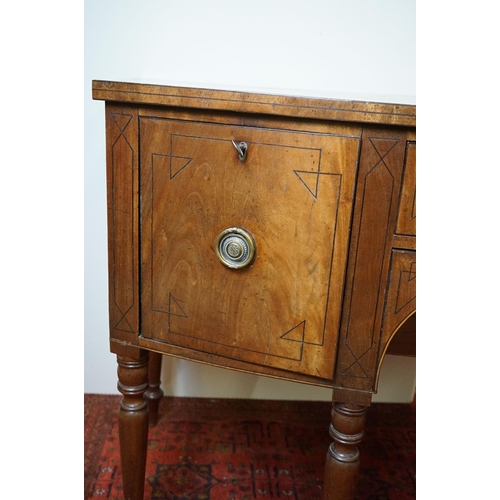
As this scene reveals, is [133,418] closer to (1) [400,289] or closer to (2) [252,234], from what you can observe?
(2) [252,234]

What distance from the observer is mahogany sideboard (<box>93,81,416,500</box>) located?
0.75 metres

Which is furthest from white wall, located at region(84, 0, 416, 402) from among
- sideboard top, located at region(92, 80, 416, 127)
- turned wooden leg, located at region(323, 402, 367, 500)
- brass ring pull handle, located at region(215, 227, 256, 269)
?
turned wooden leg, located at region(323, 402, 367, 500)

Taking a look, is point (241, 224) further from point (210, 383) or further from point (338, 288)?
point (210, 383)

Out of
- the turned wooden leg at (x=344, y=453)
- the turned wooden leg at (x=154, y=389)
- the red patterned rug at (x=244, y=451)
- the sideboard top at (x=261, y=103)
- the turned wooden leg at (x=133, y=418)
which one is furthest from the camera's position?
the turned wooden leg at (x=154, y=389)

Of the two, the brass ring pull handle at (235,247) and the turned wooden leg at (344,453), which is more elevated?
the brass ring pull handle at (235,247)

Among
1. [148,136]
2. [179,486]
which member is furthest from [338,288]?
[179,486]

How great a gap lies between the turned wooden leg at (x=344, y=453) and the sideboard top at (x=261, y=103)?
0.49m

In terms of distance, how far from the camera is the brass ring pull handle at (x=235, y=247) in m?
0.80

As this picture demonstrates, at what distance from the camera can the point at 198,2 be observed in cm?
130

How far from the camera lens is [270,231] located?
0.79 meters

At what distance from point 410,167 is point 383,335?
27 cm

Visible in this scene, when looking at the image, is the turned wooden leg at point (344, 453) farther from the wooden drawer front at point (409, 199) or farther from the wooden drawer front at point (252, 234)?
the wooden drawer front at point (409, 199)

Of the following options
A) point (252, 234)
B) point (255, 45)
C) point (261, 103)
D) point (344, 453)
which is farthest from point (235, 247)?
point (255, 45)

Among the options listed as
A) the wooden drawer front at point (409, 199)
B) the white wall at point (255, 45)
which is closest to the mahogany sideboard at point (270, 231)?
the wooden drawer front at point (409, 199)
